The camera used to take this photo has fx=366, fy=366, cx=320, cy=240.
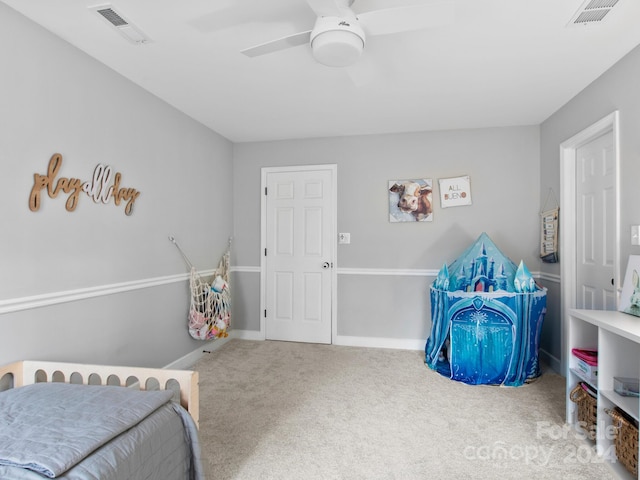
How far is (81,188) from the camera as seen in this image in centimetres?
228

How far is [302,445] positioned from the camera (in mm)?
2109

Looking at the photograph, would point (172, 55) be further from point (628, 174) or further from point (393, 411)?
point (628, 174)

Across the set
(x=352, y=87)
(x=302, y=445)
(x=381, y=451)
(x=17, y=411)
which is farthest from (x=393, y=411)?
(x=352, y=87)

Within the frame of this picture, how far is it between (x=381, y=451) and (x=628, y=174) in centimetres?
223

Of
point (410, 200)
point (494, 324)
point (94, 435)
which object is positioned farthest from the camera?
point (410, 200)

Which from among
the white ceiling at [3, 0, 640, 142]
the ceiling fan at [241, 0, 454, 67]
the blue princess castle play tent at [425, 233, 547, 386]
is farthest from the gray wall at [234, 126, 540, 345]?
the ceiling fan at [241, 0, 454, 67]

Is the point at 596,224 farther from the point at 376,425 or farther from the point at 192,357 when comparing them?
the point at 192,357

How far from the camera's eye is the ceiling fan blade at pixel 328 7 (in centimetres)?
153

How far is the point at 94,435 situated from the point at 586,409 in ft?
8.44

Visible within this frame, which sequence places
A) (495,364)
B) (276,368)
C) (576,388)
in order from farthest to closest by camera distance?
(276,368)
(495,364)
(576,388)

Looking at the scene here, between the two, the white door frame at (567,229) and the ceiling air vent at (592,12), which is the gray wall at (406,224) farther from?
the ceiling air vent at (592,12)

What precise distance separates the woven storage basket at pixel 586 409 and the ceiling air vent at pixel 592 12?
6.83 feet

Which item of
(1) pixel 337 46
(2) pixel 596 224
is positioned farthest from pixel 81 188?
(2) pixel 596 224

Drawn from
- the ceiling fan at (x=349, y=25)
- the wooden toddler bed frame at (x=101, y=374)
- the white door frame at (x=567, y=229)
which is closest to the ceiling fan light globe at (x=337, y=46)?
the ceiling fan at (x=349, y=25)
